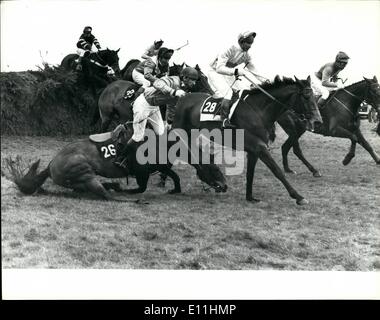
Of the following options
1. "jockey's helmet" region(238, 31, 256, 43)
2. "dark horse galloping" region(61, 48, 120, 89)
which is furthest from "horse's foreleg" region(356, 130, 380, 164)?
"dark horse galloping" region(61, 48, 120, 89)

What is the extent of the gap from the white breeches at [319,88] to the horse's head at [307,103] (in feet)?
4.77

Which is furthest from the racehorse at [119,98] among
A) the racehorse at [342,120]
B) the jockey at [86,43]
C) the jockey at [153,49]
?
the racehorse at [342,120]

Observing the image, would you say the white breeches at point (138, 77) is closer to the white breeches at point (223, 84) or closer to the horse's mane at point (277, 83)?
the white breeches at point (223, 84)

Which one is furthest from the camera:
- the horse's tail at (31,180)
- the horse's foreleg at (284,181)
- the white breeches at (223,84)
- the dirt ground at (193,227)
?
the white breeches at (223,84)

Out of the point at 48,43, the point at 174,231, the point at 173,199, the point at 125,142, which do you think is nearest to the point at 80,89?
the point at 48,43

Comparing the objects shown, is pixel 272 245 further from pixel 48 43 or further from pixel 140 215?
pixel 48 43

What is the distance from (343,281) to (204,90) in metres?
3.80

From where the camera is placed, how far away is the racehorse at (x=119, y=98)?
30.5 feet

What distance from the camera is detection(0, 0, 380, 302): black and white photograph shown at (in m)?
6.84

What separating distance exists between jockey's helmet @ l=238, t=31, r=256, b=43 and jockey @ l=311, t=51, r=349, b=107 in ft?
4.59

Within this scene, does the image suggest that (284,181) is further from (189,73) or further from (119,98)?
(119,98)

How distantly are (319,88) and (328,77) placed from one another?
1.00 feet

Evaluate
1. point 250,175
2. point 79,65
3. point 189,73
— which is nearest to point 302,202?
point 250,175

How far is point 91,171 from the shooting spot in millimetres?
7840
